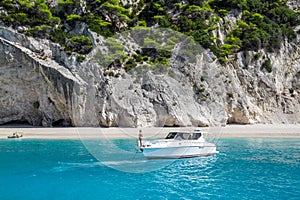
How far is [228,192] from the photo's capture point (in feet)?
40.2

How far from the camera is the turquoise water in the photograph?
12000 mm

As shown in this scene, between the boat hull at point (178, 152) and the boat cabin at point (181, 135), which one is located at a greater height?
the boat cabin at point (181, 135)

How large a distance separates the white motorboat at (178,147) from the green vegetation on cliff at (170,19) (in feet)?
85.2

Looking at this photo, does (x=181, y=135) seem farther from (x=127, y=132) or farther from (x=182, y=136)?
(x=127, y=132)

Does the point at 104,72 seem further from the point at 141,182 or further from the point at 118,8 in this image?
the point at 141,182

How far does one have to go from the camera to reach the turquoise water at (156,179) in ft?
39.4

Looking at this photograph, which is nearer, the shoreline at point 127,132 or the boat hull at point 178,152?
the boat hull at point 178,152

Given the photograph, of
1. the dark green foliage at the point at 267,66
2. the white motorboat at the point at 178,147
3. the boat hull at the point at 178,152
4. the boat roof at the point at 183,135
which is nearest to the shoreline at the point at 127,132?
the boat hull at the point at 178,152

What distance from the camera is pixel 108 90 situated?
39.6 metres


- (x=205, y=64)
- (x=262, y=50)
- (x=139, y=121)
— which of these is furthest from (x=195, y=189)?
(x=262, y=50)

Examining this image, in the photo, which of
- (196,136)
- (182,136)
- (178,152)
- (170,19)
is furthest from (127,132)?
(170,19)

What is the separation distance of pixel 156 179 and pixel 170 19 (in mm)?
39928

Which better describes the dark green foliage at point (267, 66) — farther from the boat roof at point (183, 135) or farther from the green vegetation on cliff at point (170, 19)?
the boat roof at point (183, 135)

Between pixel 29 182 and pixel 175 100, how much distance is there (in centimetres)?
2862
